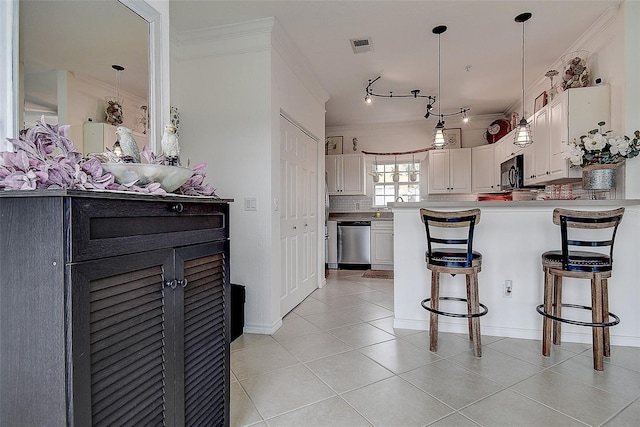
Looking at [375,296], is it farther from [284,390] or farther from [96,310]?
[96,310]

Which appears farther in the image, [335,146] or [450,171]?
[335,146]

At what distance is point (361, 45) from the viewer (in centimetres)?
341

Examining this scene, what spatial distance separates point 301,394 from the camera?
197 centimetres

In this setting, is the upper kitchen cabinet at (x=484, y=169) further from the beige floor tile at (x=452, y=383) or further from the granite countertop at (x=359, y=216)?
the beige floor tile at (x=452, y=383)

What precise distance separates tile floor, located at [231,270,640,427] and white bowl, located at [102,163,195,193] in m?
1.25

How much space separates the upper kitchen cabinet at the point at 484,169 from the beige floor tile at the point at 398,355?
3.87 metres

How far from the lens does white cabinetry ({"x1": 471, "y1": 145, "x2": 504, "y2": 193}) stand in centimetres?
557

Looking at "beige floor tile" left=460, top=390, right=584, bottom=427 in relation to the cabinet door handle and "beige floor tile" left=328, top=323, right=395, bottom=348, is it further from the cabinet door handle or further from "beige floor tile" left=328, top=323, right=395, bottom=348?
the cabinet door handle

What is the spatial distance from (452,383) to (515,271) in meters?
1.23

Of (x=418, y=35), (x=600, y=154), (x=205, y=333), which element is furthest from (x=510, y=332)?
(x=418, y=35)

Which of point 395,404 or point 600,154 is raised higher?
point 600,154

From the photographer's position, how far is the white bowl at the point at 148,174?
41.8 inches

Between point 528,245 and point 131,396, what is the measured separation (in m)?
2.90

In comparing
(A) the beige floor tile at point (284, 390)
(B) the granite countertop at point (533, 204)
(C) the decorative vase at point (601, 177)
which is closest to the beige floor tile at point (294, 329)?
(A) the beige floor tile at point (284, 390)
